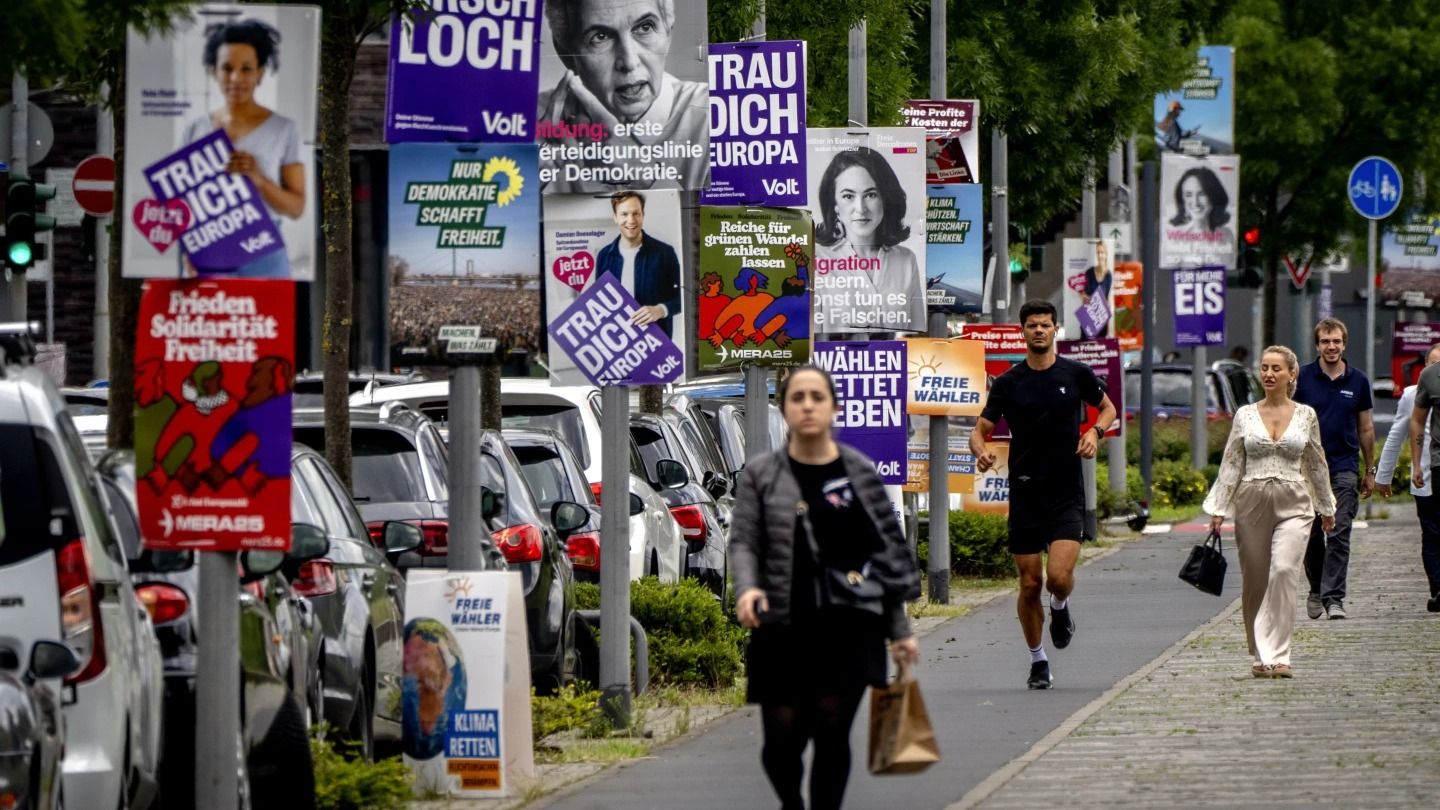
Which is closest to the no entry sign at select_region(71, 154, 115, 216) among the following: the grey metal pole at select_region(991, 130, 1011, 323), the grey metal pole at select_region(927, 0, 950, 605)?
the grey metal pole at select_region(927, 0, 950, 605)

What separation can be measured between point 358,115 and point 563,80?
81.3 feet

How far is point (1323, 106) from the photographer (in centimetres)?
4703

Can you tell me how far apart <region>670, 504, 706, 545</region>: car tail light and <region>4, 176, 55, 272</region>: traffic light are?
20.3 feet

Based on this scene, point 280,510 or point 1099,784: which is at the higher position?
point 280,510

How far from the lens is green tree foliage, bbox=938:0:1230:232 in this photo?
1126 inches

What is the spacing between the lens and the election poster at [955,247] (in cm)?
2328

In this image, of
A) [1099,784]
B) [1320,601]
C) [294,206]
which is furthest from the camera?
[1320,601]

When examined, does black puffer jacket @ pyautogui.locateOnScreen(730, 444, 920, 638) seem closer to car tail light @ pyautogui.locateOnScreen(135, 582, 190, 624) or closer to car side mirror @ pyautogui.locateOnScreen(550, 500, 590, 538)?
car tail light @ pyautogui.locateOnScreen(135, 582, 190, 624)

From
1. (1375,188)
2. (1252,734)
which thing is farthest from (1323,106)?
(1252,734)

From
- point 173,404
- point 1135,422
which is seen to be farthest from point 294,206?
point 1135,422

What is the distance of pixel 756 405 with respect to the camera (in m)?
16.9

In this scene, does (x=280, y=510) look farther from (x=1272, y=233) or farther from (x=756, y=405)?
(x=1272, y=233)

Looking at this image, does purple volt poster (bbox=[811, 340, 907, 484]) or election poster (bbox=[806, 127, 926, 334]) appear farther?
election poster (bbox=[806, 127, 926, 334])

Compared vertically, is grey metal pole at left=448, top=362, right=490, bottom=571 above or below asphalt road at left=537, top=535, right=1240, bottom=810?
above
